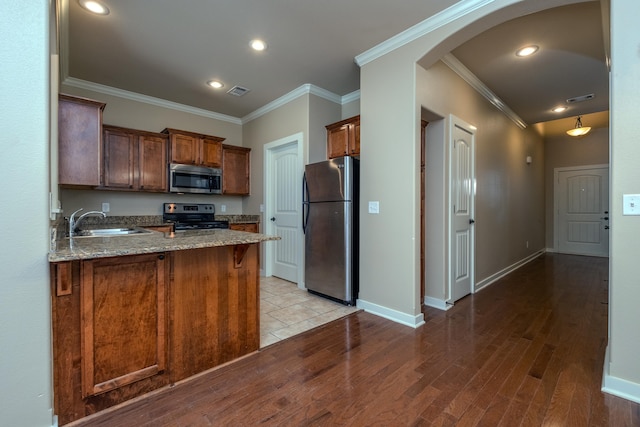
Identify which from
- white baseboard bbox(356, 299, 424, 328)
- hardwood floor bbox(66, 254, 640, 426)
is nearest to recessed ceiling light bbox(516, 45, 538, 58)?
hardwood floor bbox(66, 254, 640, 426)

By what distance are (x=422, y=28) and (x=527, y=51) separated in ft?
4.42

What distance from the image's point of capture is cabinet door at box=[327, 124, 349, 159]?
3.76 m

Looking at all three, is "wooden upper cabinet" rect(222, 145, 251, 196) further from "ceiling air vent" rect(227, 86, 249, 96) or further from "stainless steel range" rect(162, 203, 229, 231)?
"ceiling air vent" rect(227, 86, 249, 96)

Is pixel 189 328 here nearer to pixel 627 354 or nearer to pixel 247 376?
pixel 247 376

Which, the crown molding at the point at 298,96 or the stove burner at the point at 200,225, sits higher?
the crown molding at the point at 298,96

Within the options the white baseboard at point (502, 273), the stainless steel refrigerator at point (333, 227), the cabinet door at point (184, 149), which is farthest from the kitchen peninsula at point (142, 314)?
the white baseboard at point (502, 273)

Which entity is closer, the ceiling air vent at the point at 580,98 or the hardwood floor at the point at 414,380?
the hardwood floor at the point at 414,380

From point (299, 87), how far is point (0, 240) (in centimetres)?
339

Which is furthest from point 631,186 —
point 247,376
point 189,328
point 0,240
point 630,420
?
point 0,240

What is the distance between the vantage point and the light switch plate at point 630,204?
5.18 ft

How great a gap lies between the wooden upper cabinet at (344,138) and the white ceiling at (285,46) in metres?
0.54

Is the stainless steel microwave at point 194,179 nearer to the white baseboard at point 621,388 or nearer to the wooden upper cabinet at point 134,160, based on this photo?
the wooden upper cabinet at point 134,160

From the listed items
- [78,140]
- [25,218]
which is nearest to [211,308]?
[25,218]

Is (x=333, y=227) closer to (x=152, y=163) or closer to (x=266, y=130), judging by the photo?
(x=266, y=130)
